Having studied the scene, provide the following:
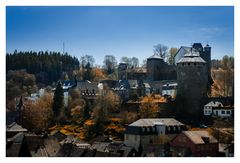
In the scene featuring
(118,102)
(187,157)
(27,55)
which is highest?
(27,55)

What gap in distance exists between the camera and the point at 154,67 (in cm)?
2259

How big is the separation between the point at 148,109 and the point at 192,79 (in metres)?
2.30

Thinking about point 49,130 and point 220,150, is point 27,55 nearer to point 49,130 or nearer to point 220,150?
point 49,130

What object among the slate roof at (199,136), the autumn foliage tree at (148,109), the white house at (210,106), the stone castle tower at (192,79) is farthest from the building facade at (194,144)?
the stone castle tower at (192,79)

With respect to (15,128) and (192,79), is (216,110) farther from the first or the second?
(15,128)

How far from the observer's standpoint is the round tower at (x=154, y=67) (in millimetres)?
21956

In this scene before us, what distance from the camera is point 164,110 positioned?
1784cm

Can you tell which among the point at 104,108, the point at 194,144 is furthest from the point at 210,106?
the point at 194,144

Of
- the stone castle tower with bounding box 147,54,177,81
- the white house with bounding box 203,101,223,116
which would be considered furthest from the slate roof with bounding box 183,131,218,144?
the stone castle tower with bounding box 147,54,177,81

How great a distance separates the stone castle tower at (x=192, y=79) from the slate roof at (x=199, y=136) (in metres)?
2.95

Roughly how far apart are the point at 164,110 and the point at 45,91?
4.74 m

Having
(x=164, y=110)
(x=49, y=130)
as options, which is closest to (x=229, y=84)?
(x=164, y=110)

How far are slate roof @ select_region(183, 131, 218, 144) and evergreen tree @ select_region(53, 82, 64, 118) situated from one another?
4667 mm

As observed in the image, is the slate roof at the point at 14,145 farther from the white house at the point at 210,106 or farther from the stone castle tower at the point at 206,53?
Result: the stone castle tower at the point at 206,53
